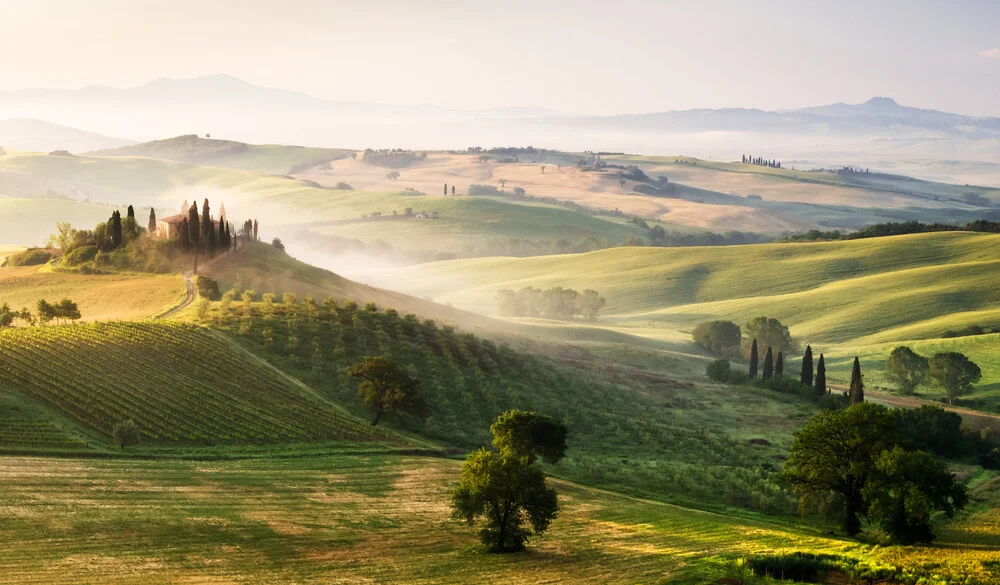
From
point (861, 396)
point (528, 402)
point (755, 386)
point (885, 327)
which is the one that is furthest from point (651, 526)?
point (885, 327)

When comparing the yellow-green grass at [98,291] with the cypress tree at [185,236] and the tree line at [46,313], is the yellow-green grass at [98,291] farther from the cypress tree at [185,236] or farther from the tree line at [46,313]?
the cypress tree at [185,236]

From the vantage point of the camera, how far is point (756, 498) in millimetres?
73125

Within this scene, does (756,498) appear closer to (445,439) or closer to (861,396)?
(445,439)

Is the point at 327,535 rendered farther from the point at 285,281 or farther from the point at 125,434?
the point at 285,281

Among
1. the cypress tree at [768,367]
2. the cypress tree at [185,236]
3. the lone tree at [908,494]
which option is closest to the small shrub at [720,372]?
the cypress tree at [768,367]

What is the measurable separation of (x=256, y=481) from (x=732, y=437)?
54636 mm

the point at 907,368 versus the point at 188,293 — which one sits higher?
the point at 188,293

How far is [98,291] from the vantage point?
11425cm

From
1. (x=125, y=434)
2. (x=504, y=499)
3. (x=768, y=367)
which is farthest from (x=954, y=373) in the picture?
(x=125, y=434)

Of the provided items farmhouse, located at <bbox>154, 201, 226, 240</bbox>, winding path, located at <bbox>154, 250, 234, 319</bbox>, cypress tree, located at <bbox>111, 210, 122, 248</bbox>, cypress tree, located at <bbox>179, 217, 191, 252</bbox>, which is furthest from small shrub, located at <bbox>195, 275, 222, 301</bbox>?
cypress tree, located at <bbox>111, 210, 122, 248</bbox>

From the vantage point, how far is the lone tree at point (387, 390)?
84.9 metres

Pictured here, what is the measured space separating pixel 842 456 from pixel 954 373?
78.1m

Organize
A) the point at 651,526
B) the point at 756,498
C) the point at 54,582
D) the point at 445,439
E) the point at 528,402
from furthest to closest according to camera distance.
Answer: the point at 528,402
the point at 445,439
the point at 756,498
the point at 651,526
the point at 54,582

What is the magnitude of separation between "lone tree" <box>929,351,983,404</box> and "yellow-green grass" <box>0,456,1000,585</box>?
67.1m
